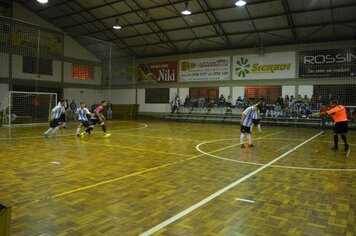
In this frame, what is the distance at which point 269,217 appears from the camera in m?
4.14

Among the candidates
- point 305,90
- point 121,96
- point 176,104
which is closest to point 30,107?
point 121,96

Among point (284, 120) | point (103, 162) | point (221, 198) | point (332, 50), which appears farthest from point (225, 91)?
point (221, 198)

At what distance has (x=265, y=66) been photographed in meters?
25.4

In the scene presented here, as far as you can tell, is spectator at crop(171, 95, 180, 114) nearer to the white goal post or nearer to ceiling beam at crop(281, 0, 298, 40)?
the white goal post

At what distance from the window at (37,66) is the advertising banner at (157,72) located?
30.0 feet

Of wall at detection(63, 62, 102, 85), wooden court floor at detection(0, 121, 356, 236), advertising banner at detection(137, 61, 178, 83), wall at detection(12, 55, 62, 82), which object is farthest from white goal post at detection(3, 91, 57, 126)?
wooden court floor at detection(0, 121, 356, 236)

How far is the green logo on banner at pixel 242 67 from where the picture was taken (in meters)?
26.3

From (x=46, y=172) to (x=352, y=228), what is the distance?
5.80 m

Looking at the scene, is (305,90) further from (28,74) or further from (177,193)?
(28,74)

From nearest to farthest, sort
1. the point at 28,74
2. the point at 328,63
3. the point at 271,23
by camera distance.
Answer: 1. the point at 271,23
2. the point at 328,63
3. the point at 28,74

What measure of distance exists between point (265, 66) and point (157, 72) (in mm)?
11484

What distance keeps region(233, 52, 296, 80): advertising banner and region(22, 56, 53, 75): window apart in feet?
58.0

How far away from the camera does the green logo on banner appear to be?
86.2 ft

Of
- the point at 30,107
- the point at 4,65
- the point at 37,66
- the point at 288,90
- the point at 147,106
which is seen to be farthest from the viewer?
the point at 147,106
